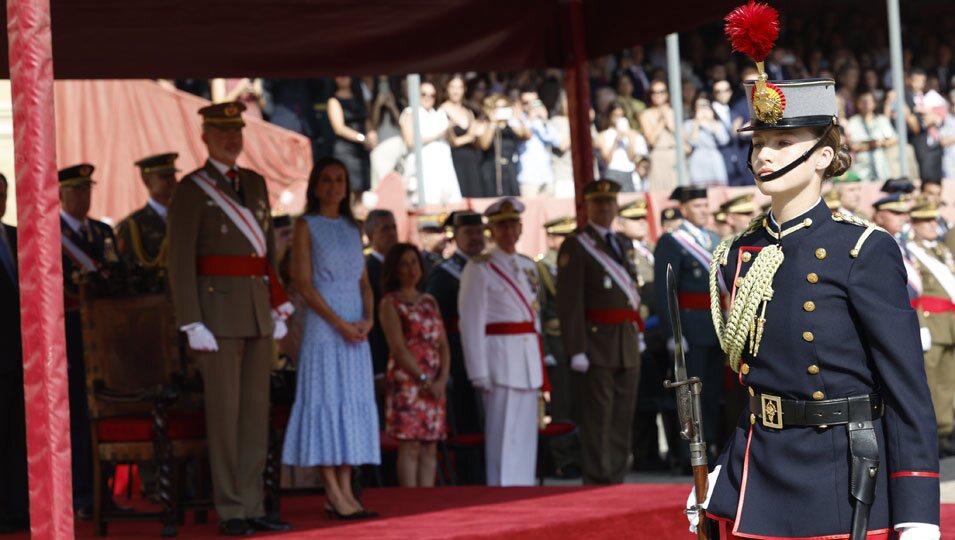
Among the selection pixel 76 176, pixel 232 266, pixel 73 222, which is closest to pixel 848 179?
pixel 76 176

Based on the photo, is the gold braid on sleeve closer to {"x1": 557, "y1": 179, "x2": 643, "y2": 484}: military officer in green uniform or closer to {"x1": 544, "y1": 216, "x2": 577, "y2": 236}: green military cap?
{"x1": 557, "y1": 179, "x2": 643, "y2": 484}: military officer in green uniform

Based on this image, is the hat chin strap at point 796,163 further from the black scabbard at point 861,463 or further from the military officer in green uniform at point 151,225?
the military officer in green uniform at point 151,225

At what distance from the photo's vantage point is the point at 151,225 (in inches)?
353

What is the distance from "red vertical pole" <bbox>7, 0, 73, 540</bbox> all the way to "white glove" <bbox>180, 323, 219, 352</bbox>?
2.09 meters

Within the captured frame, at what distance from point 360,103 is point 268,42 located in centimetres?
674

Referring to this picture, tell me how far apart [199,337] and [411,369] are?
2.31 m

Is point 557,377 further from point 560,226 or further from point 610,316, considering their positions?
point 610,316

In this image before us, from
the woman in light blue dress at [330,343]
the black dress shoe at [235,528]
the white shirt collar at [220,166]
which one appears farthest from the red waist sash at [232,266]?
the black dress shoe at [235,528]

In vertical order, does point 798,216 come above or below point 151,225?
below

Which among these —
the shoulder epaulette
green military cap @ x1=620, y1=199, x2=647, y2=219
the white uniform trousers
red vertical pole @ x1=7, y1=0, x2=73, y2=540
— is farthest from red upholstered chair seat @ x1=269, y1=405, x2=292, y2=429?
green military cap @ x1=620, y1=199, x2=647, y2=219

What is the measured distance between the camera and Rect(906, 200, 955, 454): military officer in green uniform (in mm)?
12031

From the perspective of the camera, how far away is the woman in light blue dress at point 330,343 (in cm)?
763

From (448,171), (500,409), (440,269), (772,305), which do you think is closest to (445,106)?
(448,171)

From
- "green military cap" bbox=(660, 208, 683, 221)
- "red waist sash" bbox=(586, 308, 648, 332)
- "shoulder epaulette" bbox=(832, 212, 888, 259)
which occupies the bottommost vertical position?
"red waist sash" bbox=(586, 308, 648, 332)
